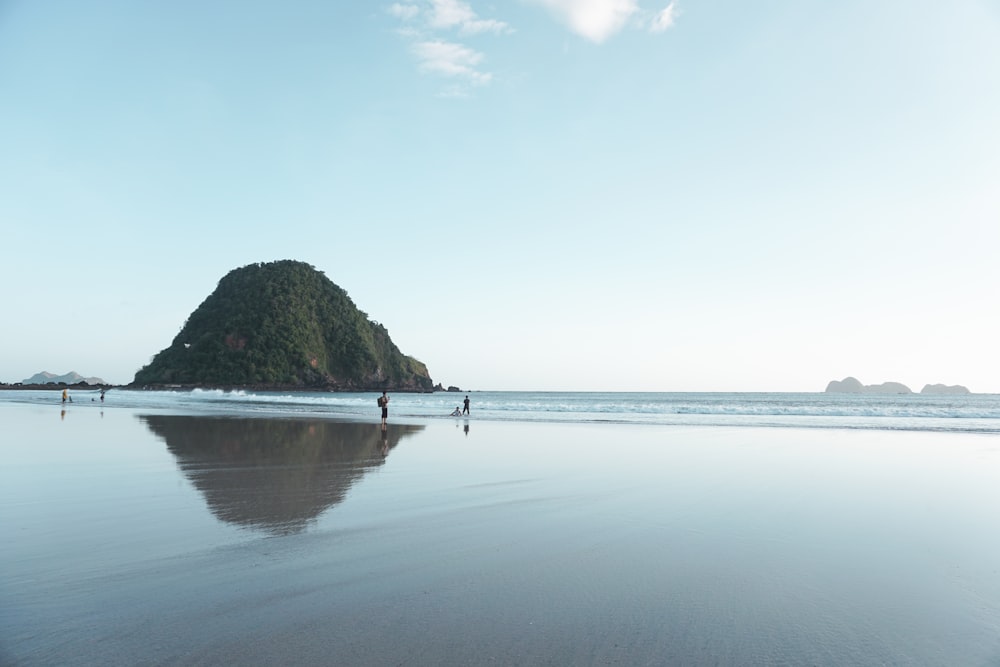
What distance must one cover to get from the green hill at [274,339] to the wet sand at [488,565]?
110925 mm

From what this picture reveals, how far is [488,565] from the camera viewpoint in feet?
19.2

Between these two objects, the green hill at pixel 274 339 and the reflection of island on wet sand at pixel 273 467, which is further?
the green hill at pixel 274 339

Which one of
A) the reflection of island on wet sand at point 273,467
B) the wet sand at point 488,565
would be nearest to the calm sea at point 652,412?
the reflection of island on wet sand at point 273,467

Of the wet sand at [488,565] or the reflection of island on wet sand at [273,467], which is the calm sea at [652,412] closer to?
the reflection of island on wet sand at [273,467]

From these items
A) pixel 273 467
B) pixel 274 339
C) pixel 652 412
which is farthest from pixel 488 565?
pixel 274 339

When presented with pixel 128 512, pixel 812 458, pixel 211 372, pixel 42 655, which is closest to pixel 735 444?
pixel 812 458

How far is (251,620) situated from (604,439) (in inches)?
710

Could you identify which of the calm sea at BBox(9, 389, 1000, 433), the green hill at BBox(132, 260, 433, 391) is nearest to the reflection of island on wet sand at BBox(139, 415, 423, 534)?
the calm sea at BBox(9, 389, 1000, 433)

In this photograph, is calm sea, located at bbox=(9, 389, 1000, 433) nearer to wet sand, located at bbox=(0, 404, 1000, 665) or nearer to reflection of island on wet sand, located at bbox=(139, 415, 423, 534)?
reflection of island on wet sand, located at bbox=(139, 415, 423, 534)

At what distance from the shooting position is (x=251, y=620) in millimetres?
4254

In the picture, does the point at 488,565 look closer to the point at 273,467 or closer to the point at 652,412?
the point at 273,467

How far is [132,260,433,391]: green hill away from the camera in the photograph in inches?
4564

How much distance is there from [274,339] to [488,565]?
123 meters

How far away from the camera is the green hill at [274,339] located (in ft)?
380
